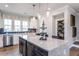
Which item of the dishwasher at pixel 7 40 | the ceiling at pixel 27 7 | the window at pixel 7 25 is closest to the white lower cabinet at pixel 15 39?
the dishwasher at pixel 7 40

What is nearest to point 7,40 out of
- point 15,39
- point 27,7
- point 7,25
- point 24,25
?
point 15,39

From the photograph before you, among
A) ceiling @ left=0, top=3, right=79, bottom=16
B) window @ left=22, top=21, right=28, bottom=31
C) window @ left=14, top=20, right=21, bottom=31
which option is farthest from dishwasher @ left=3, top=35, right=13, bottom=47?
ceiling @ left=0, top=3, right=79, bottom=16

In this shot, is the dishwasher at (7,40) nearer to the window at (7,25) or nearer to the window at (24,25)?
the window at (7,25)

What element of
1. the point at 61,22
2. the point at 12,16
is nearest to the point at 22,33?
the point at 12,16

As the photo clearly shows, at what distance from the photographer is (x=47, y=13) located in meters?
1.63

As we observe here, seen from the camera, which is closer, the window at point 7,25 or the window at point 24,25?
the window at point 7,25

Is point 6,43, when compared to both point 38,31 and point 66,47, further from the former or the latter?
point 66,47

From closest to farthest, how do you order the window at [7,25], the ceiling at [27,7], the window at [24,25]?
1. the ceiling at [27,7]
2. the window at [7,25]
3. the window at [24,25]

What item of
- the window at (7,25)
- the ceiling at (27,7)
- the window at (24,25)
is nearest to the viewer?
the ceiling at (27,7)

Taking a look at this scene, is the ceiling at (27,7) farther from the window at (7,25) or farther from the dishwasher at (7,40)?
→ the dishwasher at (7,40)

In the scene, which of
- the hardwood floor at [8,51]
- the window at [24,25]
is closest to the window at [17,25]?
the window at [24,25]

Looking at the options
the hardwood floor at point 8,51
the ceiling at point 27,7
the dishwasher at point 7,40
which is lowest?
the hardwood floor at point 8,51

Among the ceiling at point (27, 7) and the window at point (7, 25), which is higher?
the ceiling at point (27, 7)

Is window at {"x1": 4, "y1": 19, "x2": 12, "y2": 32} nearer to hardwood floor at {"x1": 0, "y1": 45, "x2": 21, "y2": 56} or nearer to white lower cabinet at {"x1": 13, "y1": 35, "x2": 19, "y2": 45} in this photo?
white lower cabinet at {"x1": 13, "y1": 35, "x2": 19, "y2": 45}
